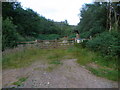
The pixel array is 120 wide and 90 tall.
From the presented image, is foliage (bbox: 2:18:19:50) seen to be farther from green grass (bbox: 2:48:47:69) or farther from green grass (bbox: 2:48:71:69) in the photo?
green grass (bbox: 2:48:47:69)

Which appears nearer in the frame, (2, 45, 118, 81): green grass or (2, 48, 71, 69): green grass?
(2, 45, 118, 81): green grass

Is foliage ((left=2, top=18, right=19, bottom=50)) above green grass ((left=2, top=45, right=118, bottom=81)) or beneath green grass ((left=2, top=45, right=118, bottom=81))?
above

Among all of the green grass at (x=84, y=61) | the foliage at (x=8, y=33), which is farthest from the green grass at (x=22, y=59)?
the foliage at (x=8, y=33)

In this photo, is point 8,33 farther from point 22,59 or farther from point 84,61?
point 84,61

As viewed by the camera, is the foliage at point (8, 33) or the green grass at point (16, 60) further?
the foliage at point (8, 33)

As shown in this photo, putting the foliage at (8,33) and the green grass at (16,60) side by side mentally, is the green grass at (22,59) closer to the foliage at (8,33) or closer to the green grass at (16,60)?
the green grass at (16,60)

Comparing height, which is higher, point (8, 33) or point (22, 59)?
point (8, 33)

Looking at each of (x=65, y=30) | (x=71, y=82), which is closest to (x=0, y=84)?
(x=71, y=82)

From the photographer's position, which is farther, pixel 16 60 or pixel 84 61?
pixel 16 60

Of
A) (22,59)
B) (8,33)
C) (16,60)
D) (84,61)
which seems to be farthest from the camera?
(8,33)

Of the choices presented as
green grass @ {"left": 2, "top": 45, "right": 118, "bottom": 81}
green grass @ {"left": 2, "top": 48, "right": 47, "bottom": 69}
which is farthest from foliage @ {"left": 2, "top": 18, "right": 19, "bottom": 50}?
green grass @ {"left": 2, "top": 45, "right": 118, "bottom": 81}

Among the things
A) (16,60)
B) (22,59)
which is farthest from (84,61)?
(16,60)

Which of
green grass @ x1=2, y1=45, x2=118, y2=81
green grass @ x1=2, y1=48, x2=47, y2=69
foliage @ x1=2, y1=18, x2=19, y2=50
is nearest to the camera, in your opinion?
green grass @ x1=2, y1=45, x2=118, y2=81

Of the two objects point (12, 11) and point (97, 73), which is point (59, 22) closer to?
point (12, 11)
